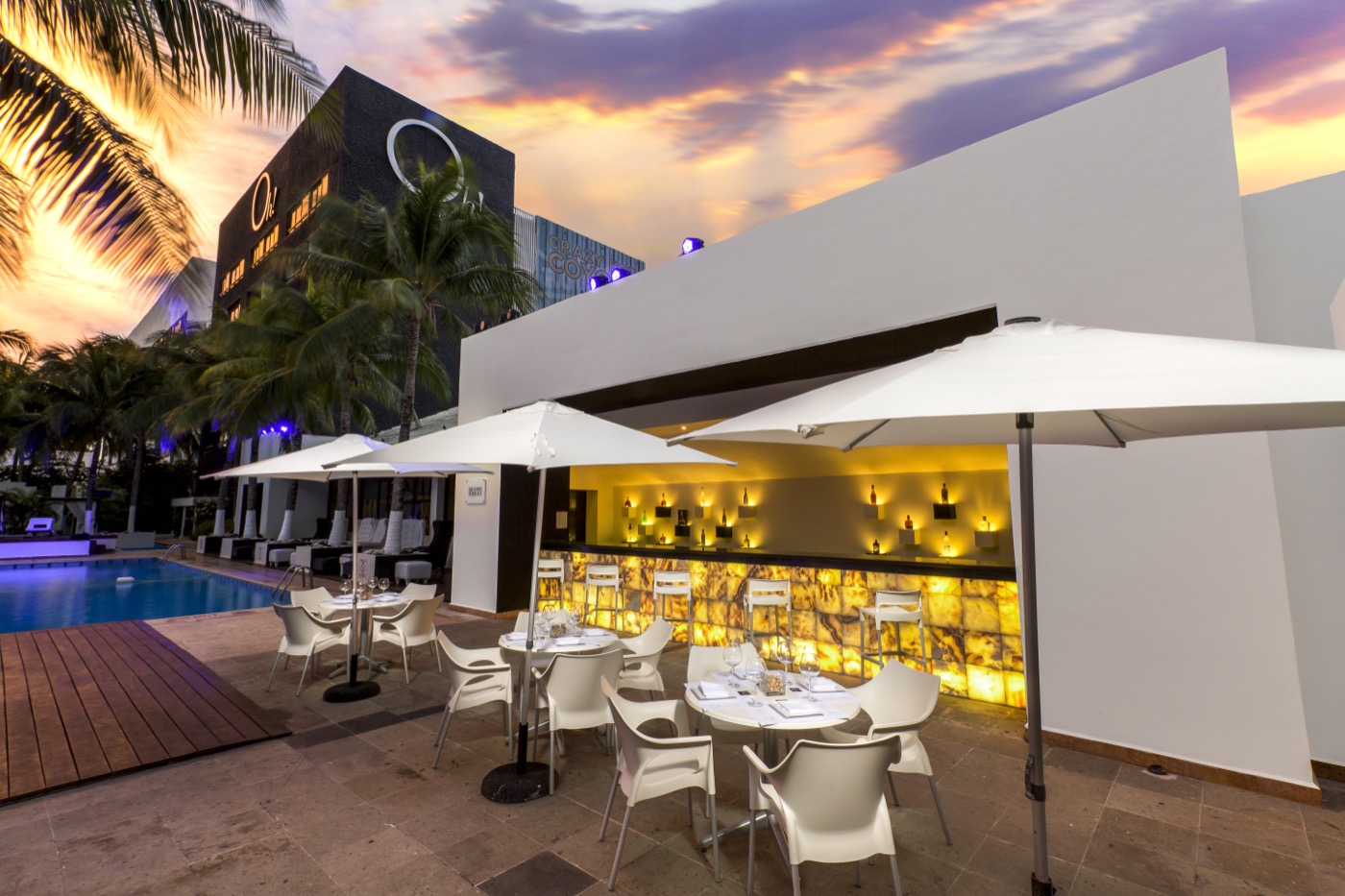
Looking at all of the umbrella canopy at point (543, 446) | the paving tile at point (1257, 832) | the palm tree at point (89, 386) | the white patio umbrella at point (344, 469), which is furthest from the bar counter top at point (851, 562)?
the palm tree at point (89, 386)

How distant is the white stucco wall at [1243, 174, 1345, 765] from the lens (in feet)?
11.6

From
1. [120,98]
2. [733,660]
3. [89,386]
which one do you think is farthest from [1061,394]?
[89,386]

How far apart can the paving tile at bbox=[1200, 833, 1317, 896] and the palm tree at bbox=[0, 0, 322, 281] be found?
7478mm

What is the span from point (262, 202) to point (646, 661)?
98.7 feet

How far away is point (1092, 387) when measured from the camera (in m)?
1.70

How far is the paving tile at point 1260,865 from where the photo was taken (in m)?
2.53

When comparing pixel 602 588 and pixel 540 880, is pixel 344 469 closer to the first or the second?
pixel 540 880

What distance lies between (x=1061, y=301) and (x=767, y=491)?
708cm

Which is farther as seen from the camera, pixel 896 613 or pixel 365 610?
pixel 365 610

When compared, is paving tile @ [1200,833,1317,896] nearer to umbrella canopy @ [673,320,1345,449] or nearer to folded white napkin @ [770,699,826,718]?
folded white napkin @ [770,699,826,718]


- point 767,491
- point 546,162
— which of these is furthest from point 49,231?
point 767,491

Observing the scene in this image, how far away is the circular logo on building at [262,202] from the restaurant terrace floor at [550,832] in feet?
91.3

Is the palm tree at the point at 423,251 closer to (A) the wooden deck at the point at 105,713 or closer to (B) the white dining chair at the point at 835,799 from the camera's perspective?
(A) the wooden deck at the point at 105,713

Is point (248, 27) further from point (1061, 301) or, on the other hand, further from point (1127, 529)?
point (1127, 529)
